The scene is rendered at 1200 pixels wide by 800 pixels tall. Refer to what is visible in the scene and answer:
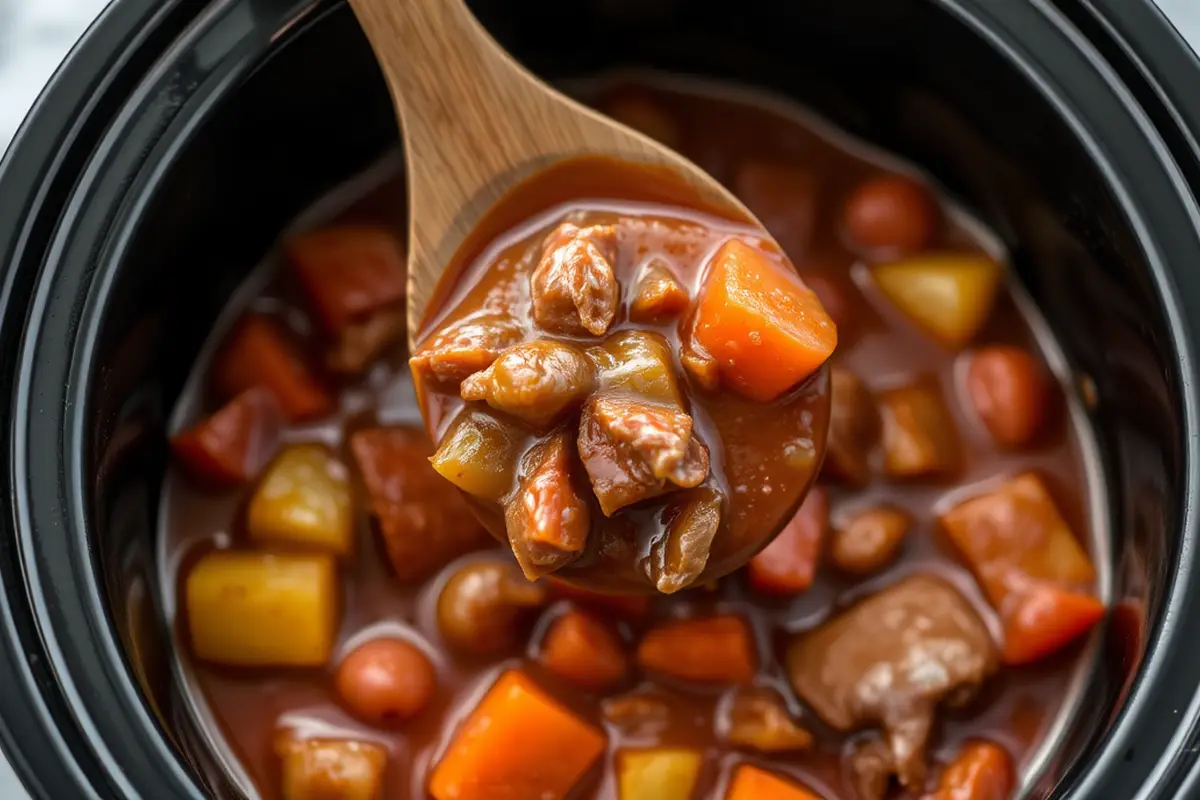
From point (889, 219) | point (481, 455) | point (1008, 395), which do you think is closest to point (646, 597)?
point (481, 455)

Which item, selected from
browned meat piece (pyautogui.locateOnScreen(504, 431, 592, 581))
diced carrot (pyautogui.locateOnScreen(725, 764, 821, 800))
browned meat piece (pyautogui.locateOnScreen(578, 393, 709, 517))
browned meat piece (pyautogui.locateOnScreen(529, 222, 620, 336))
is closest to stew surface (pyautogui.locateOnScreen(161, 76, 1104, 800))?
diced carrot (pyautogui.locateOnScreen(725, 764, 821, 800))

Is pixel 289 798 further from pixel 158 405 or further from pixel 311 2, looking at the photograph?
pixel 311 2

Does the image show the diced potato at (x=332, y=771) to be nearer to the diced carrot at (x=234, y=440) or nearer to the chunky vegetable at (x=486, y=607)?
the chunky vegetable at (x=486, y=607)

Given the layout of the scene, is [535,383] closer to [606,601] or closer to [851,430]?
[606,601]

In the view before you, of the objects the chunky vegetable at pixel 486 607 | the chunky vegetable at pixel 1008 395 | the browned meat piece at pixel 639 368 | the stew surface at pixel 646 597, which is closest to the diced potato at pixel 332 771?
the stew surface at pixel 646 597

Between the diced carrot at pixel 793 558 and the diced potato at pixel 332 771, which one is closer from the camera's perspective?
the diced potato at pixel 332 771

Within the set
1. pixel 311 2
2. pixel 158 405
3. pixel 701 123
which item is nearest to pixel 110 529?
pixel 158 405
